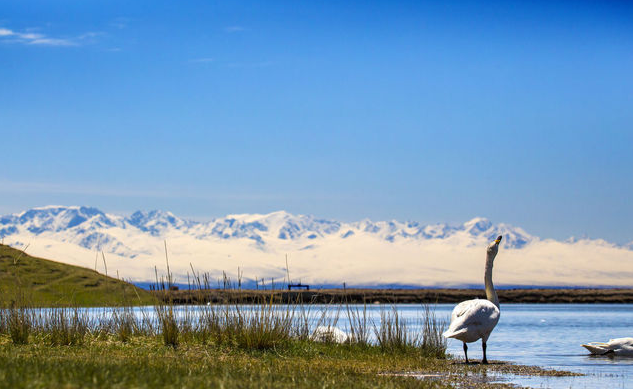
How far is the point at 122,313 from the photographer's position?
22828 mm

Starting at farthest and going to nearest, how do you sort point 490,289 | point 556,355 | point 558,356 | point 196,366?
point 556,355, point 558,356, point 490,289, point 196,366

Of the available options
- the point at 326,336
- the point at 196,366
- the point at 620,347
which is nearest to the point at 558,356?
the point at 620,347

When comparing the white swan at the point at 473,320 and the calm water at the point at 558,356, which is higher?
the white swan at the point at 473,320

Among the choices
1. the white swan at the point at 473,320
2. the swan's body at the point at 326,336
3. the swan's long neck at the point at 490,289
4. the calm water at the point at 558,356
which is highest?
the swan's long neck at the point at 490,289

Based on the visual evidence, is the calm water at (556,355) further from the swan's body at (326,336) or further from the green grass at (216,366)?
the green grass at (216,366)

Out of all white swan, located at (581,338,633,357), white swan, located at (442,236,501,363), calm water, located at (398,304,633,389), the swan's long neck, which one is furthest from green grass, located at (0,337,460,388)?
white swan, located at (581,338,633,357)

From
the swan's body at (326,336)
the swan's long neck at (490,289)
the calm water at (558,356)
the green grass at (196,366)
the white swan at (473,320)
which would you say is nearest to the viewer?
the green grass at (196,366)

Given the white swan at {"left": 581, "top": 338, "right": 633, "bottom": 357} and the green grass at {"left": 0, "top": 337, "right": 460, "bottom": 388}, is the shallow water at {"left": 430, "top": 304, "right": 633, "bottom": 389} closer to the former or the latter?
the white swan at {"left": 581, "top": 338, "right": 633, "bottom": 357}

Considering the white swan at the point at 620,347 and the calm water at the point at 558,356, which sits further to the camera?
the white swan at the point at 620,347

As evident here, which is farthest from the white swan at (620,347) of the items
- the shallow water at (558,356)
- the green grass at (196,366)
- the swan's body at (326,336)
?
the swan's body at (326,336)

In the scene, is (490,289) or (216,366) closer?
(216,366)

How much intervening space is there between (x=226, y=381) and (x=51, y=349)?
8.18 metres

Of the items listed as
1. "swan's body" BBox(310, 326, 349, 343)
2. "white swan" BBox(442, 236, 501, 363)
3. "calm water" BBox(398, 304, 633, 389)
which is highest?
"white swan" BBox(442, 236, 501, 363)

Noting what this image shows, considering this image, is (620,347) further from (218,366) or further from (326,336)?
(218,366)
